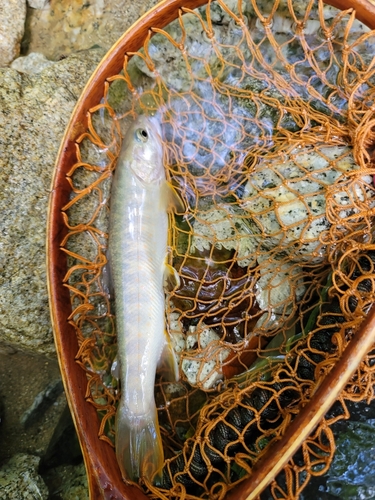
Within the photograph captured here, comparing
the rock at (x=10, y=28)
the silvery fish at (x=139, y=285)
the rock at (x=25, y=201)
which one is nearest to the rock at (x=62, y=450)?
the rock at (x=25, y=201)

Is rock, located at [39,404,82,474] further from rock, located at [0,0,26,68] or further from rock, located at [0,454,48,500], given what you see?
rock, located at [0,0,26,68]

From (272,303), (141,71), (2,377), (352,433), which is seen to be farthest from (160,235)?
(2,377)

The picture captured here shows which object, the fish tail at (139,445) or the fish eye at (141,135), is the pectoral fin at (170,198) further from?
the fish tail at (139,445)

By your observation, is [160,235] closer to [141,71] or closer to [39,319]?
[39,319]

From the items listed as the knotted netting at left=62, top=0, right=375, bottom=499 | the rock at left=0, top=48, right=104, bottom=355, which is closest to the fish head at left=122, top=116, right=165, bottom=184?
the knotted netting at left=62, top=0, right=375, bottom=499

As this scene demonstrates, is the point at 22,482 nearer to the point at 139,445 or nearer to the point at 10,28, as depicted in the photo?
the point at 139,445
